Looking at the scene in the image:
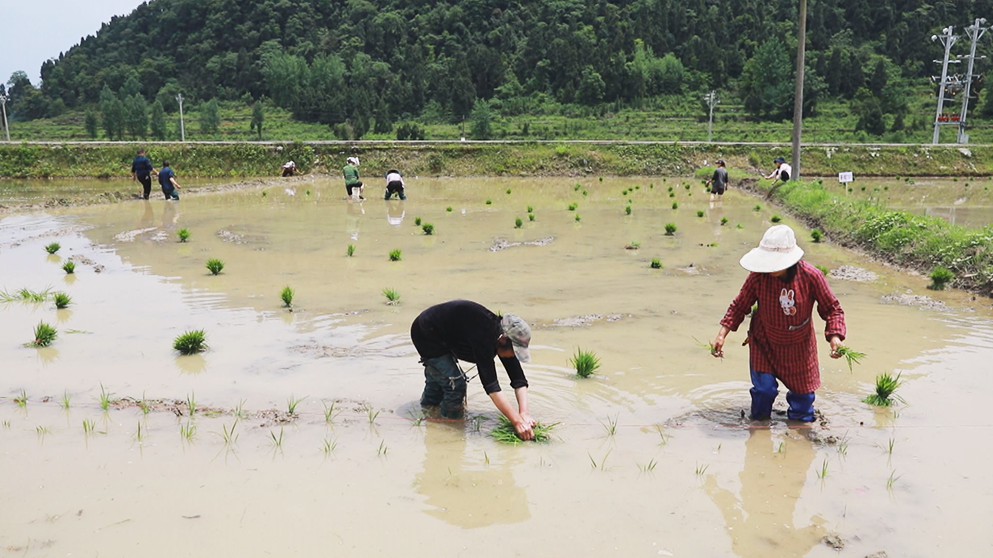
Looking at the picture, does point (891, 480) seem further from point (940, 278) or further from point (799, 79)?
point (799, 79)

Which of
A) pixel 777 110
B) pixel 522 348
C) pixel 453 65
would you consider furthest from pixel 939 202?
pixel 453 65

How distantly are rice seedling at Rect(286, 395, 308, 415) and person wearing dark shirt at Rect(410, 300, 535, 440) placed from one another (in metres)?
1.01

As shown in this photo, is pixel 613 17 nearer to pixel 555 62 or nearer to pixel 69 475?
pixel 555 62

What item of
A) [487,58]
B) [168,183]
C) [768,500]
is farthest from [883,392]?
[487,58]

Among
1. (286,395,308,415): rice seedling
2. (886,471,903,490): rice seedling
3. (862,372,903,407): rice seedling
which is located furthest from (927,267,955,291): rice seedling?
(286,395,308,415): rice seedling

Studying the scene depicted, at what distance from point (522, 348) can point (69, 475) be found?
2982 mm

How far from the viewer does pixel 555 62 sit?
309 ft

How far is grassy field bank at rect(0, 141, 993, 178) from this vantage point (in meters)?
36.6

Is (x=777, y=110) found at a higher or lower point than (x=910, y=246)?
higher

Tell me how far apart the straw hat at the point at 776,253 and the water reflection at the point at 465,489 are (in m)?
2.20

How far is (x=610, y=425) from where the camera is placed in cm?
555

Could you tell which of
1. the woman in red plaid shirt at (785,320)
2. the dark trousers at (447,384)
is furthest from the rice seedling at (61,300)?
the woman in red plaid shirt at (785,320)

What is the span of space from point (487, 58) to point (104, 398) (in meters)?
91.2

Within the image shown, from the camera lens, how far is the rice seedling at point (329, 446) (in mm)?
5017
